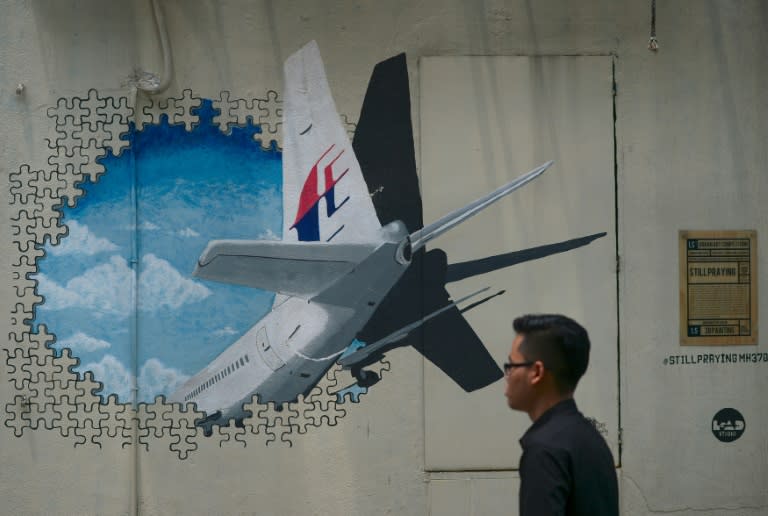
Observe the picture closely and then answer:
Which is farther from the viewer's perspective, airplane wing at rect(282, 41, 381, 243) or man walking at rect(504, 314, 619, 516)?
airplane wing at rect(282, 41, 381, 243)

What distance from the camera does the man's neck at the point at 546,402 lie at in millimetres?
3229

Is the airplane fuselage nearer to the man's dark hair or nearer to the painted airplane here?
the painted airplane

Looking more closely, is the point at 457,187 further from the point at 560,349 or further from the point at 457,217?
the point at 560,349

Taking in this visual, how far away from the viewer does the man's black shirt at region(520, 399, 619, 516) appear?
2.96 m

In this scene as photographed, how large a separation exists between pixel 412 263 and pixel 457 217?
0.40 m

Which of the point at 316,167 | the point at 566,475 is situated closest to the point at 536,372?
the point at 566,475

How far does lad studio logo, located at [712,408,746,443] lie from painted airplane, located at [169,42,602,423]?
1.47 m

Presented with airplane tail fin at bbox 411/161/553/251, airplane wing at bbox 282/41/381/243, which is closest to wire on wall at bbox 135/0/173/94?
airplane wing at bbox 282/41/381/243

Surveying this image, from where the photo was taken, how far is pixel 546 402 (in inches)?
127

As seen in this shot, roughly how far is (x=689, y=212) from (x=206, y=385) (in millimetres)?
3237

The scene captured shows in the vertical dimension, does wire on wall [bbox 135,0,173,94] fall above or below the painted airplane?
above

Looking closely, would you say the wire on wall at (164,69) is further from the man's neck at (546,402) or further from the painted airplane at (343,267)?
the man's neck at (546,402)

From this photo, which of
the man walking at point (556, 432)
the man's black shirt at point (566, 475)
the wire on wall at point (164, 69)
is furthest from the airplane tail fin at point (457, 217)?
the man's black shirt at point (566, 475)

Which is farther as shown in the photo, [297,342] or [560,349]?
[297,342]
